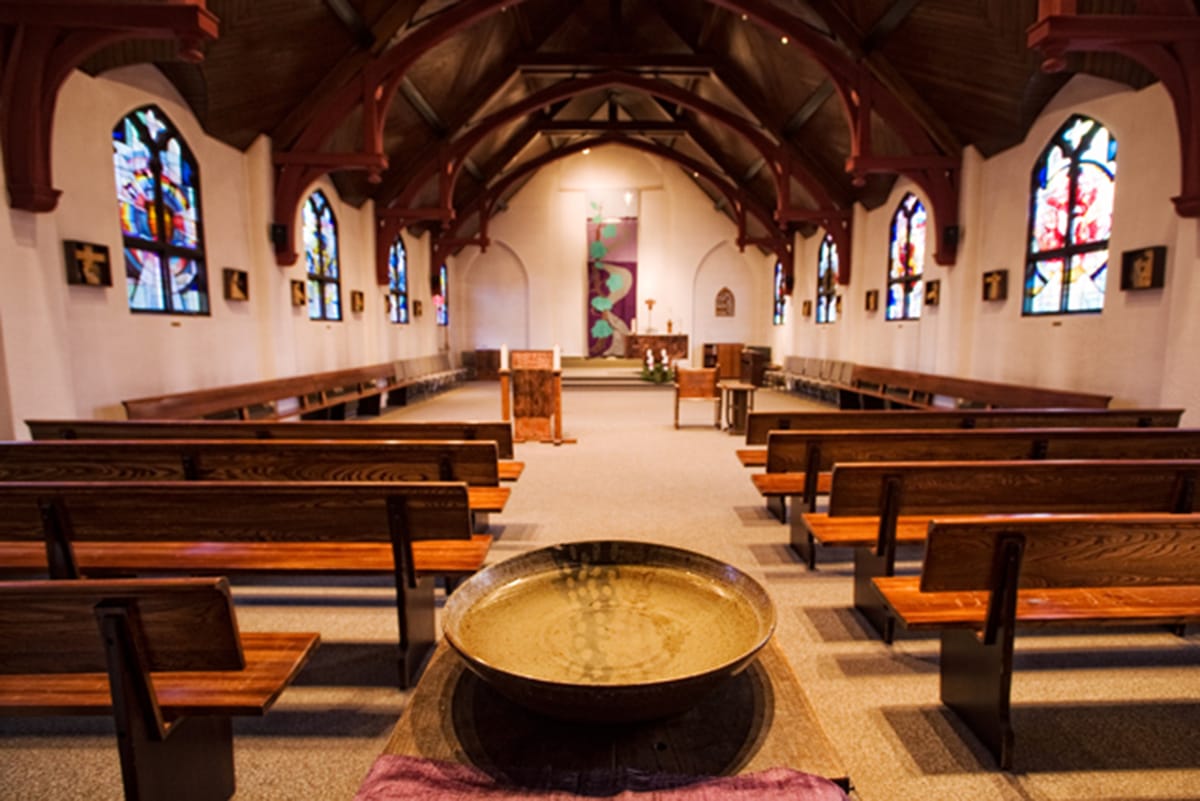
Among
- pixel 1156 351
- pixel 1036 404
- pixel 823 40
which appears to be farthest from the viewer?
pixel 823 40

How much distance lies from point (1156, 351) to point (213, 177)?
9384 millimetres

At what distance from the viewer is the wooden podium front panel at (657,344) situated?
1700 cm

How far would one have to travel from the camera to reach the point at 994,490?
2639 millimetres

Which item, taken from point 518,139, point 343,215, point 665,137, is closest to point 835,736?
point 343,215

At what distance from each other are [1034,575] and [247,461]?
3.36 m

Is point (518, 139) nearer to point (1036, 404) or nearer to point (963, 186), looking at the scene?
point (963, 186)

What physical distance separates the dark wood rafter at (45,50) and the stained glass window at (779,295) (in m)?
13.8

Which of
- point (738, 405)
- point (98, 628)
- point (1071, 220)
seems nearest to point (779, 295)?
point (738, 405)

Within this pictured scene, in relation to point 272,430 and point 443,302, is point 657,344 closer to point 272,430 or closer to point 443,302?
point 443,302

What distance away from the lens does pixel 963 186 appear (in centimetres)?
792

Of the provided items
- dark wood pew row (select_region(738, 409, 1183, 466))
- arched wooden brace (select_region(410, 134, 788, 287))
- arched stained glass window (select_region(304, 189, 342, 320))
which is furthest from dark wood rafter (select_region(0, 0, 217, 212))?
arched wooden brace (select_region(410, 134, 788, 287))

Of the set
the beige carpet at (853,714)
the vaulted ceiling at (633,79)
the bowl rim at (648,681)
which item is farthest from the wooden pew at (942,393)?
the bowl rim at (648,681)

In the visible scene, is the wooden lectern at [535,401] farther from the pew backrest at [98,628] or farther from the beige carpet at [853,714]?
the pew backrest at [98,628]

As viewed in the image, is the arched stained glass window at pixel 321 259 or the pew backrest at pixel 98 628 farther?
the arched stained glass window at pixel 321 259
